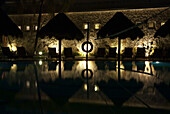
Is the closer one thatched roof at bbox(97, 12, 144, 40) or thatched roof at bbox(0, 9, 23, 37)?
thatched roof at bbox(0, 9, 23, 37)

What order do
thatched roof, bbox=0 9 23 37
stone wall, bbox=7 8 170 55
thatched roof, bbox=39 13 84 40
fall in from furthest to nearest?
stone wall, bbox=7 8 170 55 → thatched roof, bbox=39 13 84 40 → thatched roof, bbox=0 9 23 37

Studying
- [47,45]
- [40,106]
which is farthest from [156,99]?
[47,45]

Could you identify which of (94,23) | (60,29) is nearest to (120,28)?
(60,29)

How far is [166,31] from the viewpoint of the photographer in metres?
9.66

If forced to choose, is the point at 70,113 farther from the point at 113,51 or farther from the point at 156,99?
the point at 113,51

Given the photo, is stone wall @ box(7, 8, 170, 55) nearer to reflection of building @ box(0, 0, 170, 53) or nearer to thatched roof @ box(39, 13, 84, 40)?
reflection of building @ box(0, 0, 170, 53)

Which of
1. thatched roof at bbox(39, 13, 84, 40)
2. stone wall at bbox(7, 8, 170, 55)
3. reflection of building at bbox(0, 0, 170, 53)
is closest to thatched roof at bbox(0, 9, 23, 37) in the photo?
thatched roof at bbox(39, 13, 84, 40)

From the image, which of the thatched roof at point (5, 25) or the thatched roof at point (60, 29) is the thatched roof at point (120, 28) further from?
the thatched roof at point (5, 25)

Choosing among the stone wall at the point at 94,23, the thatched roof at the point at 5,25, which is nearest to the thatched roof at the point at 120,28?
the thatched roof at the point at 5,25

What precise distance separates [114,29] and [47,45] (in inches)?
412

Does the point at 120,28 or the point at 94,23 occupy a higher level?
the point at 94,23

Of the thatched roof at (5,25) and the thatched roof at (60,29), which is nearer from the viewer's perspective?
the thatched roof at (5,25)

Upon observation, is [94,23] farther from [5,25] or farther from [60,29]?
[5,25]

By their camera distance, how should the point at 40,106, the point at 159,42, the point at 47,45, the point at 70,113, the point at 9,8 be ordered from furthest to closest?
the point at 9,8 < the point at 47,45 < the point at 159,42 < the point at 40,106 < the point at 70,113
